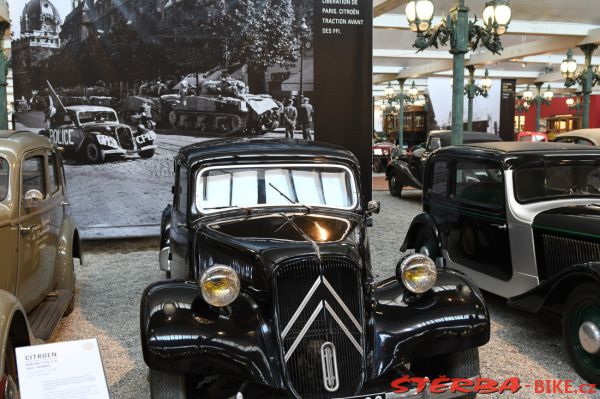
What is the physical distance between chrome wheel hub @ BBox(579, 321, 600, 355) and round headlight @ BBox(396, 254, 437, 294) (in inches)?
50.4

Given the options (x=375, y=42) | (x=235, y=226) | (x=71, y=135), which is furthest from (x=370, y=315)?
(x=375, y=42)

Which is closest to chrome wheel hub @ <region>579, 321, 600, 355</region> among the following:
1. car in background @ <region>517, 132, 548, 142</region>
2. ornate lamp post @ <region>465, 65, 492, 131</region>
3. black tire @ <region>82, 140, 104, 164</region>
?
black tire @ <region>82, 140, 104, 164</region>

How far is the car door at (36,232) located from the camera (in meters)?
3.95

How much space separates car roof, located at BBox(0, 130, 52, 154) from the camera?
408 centimetres

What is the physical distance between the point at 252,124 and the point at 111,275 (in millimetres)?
2643

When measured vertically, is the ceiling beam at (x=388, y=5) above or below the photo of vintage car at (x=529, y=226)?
above

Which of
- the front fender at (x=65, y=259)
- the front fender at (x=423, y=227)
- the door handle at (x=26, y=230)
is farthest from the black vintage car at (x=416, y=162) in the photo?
the door handle at (x=26, y=230)

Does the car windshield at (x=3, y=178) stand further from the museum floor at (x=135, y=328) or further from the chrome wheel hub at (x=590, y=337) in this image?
the chrome wheel hub at (x=590, y=337)

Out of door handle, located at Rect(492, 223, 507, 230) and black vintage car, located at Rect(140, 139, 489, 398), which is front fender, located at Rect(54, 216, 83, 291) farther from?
door handle, located at Rect(492, 223, 507, 230)

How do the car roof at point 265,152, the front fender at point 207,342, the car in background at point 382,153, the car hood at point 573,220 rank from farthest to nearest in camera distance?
the car in background at point 382,153 → the car hood at point 573,220 → the car roof at point 265,152 → the front fender at point 207,342

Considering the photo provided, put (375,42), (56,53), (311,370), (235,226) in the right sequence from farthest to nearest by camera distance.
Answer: (375,42), (56,53), (235,226), (311,370)

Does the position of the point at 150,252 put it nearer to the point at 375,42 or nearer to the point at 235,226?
the point at 235,226

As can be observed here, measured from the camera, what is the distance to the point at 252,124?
756 centimetres

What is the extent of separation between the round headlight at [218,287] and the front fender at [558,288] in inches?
90.1
